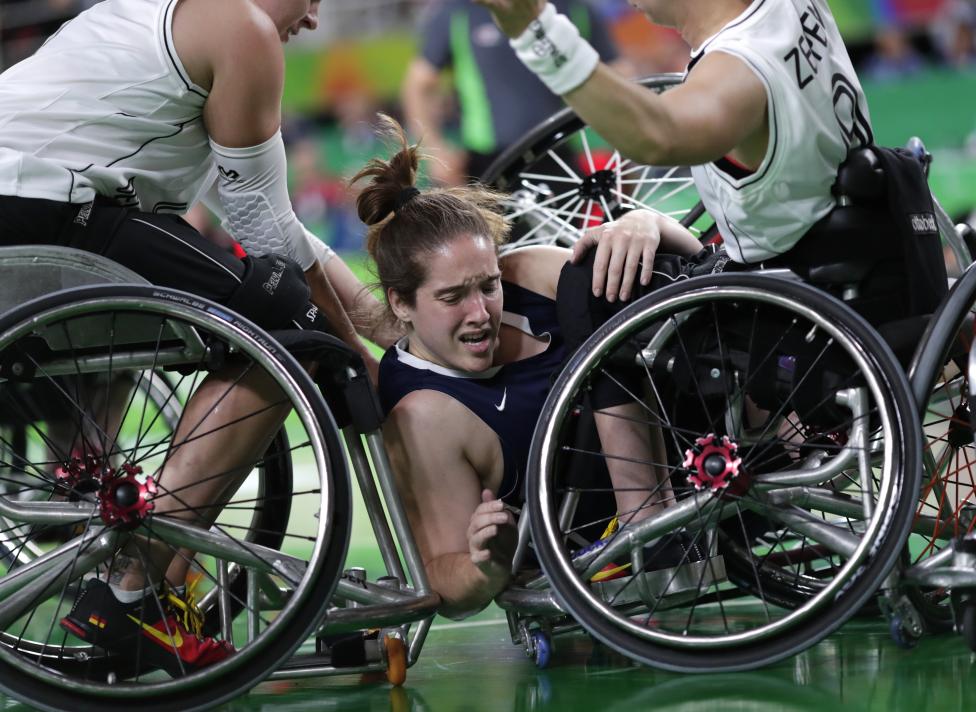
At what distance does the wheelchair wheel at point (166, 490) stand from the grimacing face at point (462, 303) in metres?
0.39

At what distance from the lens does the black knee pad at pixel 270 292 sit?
6.74 ft

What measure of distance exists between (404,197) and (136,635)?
0.93 meters

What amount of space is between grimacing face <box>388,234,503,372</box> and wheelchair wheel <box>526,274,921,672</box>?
267 millimetres

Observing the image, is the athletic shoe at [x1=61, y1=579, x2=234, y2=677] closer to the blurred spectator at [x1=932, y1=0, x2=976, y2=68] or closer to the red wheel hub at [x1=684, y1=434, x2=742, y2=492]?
the red wheel hub at [x1=684, y1=434, x2=742, y2=492]

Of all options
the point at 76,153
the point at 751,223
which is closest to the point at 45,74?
the point at 76,153

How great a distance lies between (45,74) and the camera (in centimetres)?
208

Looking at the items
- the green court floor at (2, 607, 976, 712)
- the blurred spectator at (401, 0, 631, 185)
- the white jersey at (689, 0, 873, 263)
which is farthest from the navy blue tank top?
the blurred spectator at (401, 0, 631, 185)

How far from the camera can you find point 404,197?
7.99ft

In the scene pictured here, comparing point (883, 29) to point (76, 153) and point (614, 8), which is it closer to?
point (614, 8)

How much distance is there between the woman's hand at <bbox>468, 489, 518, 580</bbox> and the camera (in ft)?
6.75

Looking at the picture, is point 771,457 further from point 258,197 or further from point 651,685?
point 258,197

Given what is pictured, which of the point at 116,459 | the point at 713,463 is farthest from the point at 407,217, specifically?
the point at 116,459

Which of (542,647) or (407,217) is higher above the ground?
(407,217)

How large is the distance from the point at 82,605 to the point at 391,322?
0.81 metres
